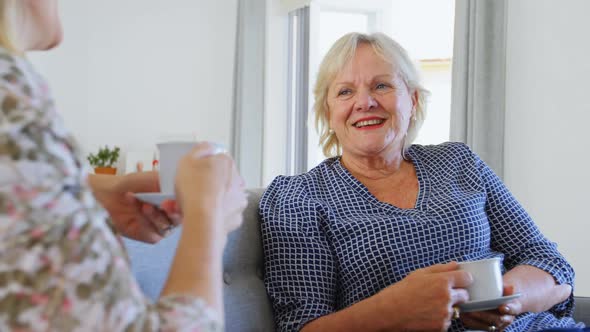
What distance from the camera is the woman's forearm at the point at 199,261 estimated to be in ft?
2.35

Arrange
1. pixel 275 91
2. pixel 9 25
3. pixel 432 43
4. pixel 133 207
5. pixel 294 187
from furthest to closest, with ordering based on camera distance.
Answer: pixel 432 43
pixel 275 91
pixel 294 187
pixel 133 207
pixel 9 25

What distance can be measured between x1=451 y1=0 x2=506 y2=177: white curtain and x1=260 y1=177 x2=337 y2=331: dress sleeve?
1919 mm

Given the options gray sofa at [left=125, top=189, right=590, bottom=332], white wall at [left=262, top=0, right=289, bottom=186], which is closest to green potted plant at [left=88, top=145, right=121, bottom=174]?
white wall at [left=262, top=0, right=289, bottom=186]

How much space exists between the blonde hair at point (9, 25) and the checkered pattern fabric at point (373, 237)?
3.35ft

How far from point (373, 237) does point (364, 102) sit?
455 millimetres

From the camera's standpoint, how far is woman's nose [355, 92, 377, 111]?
1.94 metres

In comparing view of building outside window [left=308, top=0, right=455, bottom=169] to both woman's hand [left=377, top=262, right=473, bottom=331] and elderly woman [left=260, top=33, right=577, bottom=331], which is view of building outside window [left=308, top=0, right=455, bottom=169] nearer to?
elderly woman [left=260, top=33, right=577, bottom=331]

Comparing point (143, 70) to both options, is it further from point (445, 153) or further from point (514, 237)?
point (514, 237)

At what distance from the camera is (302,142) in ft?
17.1

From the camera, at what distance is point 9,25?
0.71m

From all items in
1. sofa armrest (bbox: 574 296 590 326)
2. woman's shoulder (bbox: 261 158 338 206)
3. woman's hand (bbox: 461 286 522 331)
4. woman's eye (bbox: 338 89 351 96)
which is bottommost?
sofa armrest (bbox: 574 296 590 326)

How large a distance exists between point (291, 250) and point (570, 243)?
1991 mm

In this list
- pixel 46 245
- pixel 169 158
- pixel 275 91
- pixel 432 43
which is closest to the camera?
pixel 46 245

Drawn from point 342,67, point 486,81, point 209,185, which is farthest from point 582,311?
point 486,81
